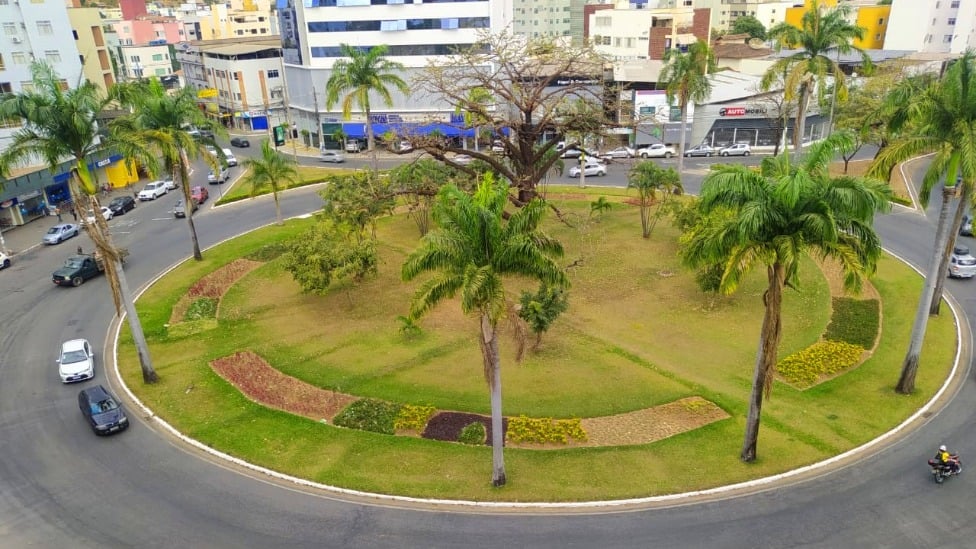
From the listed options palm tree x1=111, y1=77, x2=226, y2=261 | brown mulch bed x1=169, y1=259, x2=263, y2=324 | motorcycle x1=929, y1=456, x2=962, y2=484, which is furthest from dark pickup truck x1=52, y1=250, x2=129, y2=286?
motorcycle x1=929, y1=456, x2=962, y2=484

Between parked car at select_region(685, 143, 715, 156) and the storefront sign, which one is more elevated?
the storefront sign

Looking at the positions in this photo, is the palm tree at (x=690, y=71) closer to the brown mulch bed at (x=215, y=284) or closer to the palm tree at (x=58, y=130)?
the brown mulch bed at (x=215, y=284)

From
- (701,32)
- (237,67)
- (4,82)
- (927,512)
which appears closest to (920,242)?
(927,512)

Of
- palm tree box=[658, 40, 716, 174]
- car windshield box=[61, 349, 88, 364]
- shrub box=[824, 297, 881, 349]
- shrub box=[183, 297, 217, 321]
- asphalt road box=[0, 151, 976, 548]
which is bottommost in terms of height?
asphalt road box=[0, 151, 976, 548]

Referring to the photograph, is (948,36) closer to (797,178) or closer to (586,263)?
(586,263)

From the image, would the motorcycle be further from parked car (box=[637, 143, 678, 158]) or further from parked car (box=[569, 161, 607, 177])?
parked car (box=[637, 143, 678, 158])

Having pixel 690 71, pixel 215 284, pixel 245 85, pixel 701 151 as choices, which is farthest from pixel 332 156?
pixel 690 71
